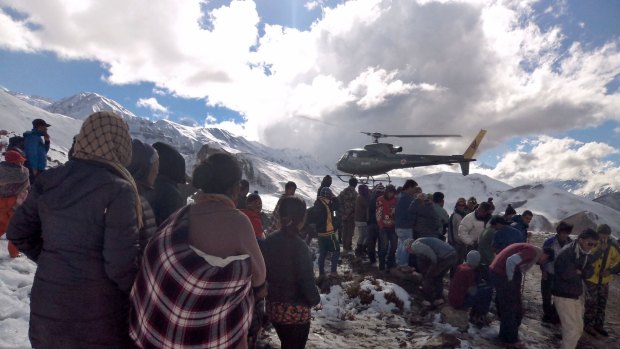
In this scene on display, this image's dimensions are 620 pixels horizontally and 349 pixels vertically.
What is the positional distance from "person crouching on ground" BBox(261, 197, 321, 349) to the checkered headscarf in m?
1.67

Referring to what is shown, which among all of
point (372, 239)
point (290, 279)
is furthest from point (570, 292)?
point (372, 239)

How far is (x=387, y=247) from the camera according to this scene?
9.80 meters

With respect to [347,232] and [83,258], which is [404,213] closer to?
[347,232]

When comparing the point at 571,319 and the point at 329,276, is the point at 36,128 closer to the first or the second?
the point at 329,276

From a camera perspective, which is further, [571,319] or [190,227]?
[571,319]

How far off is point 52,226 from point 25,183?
5120 millimetres

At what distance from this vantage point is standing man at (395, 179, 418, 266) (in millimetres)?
8781

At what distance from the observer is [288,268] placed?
3832 millimetres

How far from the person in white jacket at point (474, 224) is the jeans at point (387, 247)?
1.65m

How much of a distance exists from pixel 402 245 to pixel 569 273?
3666mm

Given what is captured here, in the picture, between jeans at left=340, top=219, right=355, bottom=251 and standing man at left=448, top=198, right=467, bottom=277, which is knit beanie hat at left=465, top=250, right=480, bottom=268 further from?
jeans at left=340, top=219, right=355, bottom=251

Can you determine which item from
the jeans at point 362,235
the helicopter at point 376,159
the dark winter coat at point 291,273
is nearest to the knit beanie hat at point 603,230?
the jeans at point 362,235

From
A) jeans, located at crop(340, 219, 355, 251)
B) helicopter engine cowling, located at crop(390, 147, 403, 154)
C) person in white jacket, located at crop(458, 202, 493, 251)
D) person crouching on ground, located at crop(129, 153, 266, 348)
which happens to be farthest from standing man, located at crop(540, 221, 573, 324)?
helicopter engine cowling, located at crop(390, 147, 403, 154)

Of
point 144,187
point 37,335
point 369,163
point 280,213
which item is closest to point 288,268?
point 280,213
